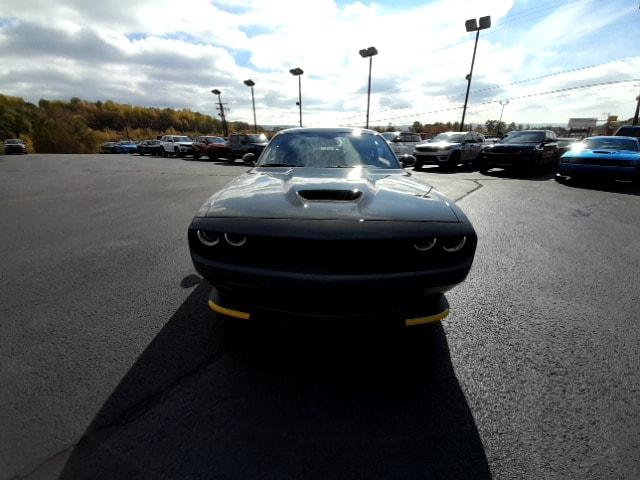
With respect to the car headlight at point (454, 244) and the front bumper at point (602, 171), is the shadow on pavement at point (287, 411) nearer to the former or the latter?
the car headlight at point (454, 244)

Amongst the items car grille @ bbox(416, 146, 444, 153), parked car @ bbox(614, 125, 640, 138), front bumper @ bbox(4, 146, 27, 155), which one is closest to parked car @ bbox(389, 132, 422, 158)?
car grille @ bbox(416, 146, 444, 153)

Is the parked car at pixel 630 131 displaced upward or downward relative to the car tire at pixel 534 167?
upward

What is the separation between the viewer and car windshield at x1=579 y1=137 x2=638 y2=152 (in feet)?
31.0

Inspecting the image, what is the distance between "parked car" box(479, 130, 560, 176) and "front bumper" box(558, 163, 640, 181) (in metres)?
2.09

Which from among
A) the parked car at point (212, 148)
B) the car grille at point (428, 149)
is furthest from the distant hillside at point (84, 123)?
the car grille at point (428, 149)

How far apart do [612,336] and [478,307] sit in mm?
925

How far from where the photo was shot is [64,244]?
461 centimetres

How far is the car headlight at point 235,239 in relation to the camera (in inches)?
70.6

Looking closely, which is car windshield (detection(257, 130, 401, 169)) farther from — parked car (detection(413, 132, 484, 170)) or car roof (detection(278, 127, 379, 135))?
parked car (detection(413, 132, 484, 170))

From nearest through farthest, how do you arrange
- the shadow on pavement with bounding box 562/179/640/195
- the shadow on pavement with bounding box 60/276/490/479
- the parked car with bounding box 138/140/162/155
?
the shadow on pavement with bounding box 60/276/490/479, the shadow on pavement with bounding box 562/179/640/195, the parked car with bounding box 138/140/162/155

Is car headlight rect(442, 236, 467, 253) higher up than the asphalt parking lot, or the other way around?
car headlight rect(442, 236, 467, 253)

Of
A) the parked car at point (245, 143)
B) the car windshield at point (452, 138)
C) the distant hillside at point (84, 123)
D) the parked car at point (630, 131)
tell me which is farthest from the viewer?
the distant hillside at point (84, 123)

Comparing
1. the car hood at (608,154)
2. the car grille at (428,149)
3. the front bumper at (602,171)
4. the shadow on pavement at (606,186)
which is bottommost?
the shadow on pavement at (606,186)

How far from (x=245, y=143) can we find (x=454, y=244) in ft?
58.6
